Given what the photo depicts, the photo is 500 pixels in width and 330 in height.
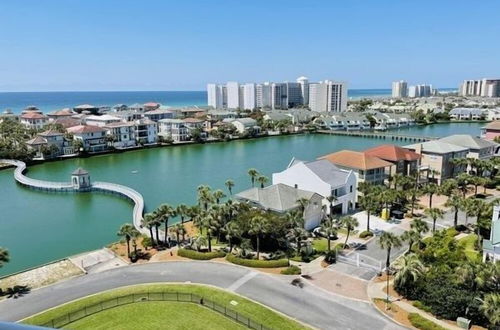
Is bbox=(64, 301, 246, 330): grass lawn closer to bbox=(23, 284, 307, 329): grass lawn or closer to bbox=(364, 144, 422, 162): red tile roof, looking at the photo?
bbox=(23, 284, 307, 329): grass lawn

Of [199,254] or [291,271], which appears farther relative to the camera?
[199,254]

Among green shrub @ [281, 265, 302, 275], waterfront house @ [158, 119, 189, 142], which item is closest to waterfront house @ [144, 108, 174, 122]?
waterfront house @ [158, 119, 189, 142]

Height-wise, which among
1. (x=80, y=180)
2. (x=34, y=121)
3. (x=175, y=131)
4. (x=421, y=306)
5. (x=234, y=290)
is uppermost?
(x=34, y=121)

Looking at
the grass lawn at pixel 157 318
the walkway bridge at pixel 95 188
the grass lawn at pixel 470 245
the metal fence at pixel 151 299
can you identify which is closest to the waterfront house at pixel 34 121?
the walkway bridge at pixel 95 188

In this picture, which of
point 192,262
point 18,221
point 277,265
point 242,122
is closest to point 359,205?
point 277,265

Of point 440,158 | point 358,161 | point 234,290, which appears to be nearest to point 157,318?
point 234,290

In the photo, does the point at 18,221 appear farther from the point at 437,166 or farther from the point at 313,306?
the point at 437,166

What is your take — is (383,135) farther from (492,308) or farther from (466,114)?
(492,308)
